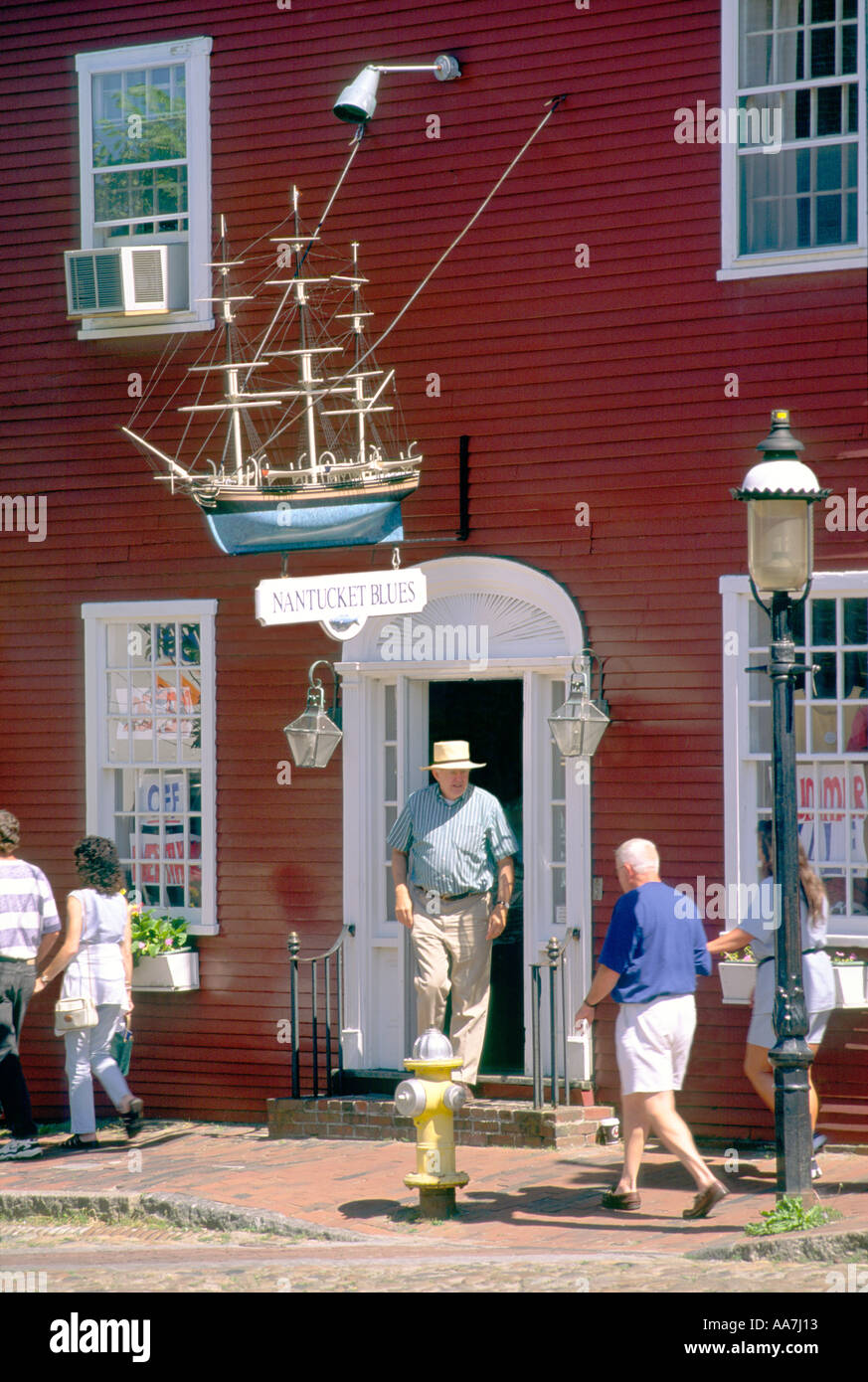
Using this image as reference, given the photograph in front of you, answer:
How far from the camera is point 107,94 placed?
42.1 ft

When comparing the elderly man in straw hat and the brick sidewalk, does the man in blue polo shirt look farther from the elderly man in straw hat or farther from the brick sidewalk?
the elderly man in straw hat

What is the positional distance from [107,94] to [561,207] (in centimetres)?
359

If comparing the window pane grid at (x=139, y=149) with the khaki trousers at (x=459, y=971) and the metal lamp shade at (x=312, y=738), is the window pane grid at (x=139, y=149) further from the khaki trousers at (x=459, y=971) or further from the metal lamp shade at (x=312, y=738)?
the khaki trousers at (x=459, y=971)

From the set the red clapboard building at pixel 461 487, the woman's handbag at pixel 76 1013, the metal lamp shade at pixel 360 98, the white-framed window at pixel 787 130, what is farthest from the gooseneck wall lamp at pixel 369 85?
the woman's handbag at pixel 76 1013

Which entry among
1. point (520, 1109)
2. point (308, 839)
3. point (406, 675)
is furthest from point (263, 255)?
point (520, 1109)

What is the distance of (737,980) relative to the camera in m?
10.5

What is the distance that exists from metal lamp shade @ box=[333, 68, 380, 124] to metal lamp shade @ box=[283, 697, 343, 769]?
3.77 meters

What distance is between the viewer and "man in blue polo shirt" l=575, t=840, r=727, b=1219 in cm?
864

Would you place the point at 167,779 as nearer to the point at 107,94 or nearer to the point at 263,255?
the point at 263,255

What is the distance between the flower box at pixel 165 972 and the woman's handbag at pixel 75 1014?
105 cm

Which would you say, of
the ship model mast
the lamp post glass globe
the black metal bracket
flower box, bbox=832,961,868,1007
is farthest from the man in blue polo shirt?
the ship model mast

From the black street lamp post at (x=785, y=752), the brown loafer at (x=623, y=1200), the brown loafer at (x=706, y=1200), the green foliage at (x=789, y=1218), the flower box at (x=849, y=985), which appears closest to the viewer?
the green foliage at (x=789, y=1218)

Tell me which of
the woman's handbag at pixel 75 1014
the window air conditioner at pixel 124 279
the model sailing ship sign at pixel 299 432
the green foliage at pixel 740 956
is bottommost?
the woman's handbag at pixel 75 1014

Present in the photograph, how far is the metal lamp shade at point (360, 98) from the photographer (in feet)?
38.1
